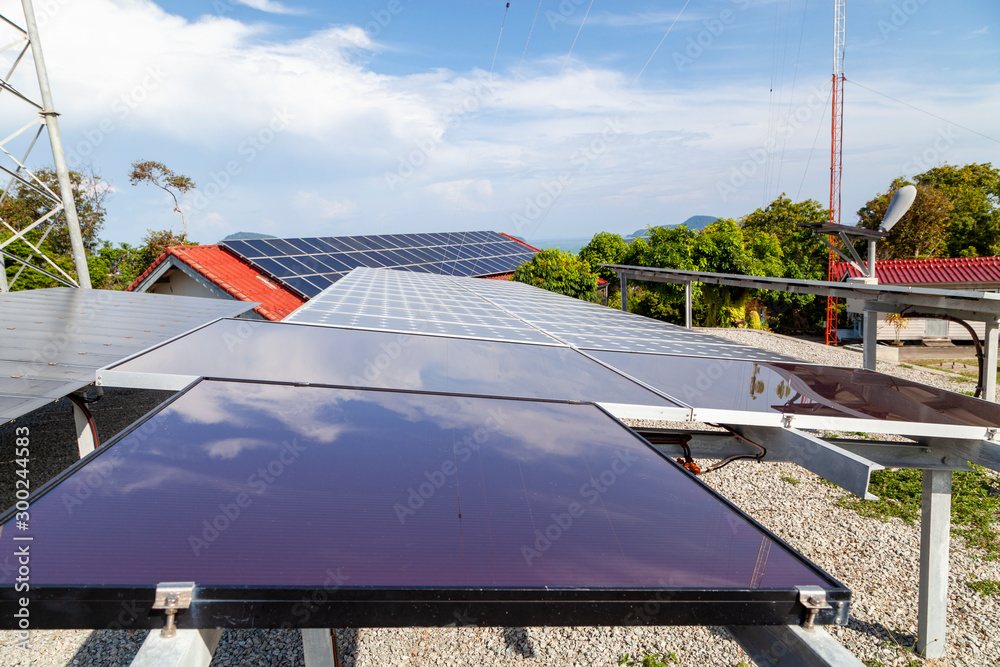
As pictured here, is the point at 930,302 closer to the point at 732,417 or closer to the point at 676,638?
the point at 732,417

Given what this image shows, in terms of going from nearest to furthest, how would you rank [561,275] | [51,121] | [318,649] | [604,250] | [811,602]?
[811,602] < [318,649] < [51,121] < [561,275] < [604,250]

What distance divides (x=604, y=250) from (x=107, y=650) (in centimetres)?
2610

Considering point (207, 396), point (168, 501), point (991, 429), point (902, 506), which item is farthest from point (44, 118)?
point (902, 506)

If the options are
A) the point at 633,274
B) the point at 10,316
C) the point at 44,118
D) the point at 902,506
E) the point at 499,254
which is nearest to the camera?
the point at 10,316

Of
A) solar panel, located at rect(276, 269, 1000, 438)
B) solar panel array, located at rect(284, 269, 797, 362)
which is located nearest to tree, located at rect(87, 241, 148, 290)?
solar panel array, located at rect(284, 269, 797, 362)

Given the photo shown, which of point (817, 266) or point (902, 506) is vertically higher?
point (817, 266)

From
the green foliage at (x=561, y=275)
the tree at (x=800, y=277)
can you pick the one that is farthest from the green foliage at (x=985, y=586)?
the tree at (x=800, y=277)

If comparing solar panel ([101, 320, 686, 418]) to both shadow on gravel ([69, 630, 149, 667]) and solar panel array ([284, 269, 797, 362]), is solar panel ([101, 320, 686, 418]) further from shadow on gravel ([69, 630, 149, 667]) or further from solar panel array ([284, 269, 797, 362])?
shadow on gravel ([69, 630, 149, 667])

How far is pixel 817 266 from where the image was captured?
28.3 m

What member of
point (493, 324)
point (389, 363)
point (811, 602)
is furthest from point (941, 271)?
point (811, 602)

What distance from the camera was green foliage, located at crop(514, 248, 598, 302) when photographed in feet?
72.3

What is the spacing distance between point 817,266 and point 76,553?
107 ft

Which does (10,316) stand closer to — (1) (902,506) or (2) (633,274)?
(1) (902,506)

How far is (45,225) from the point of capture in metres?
30.8
